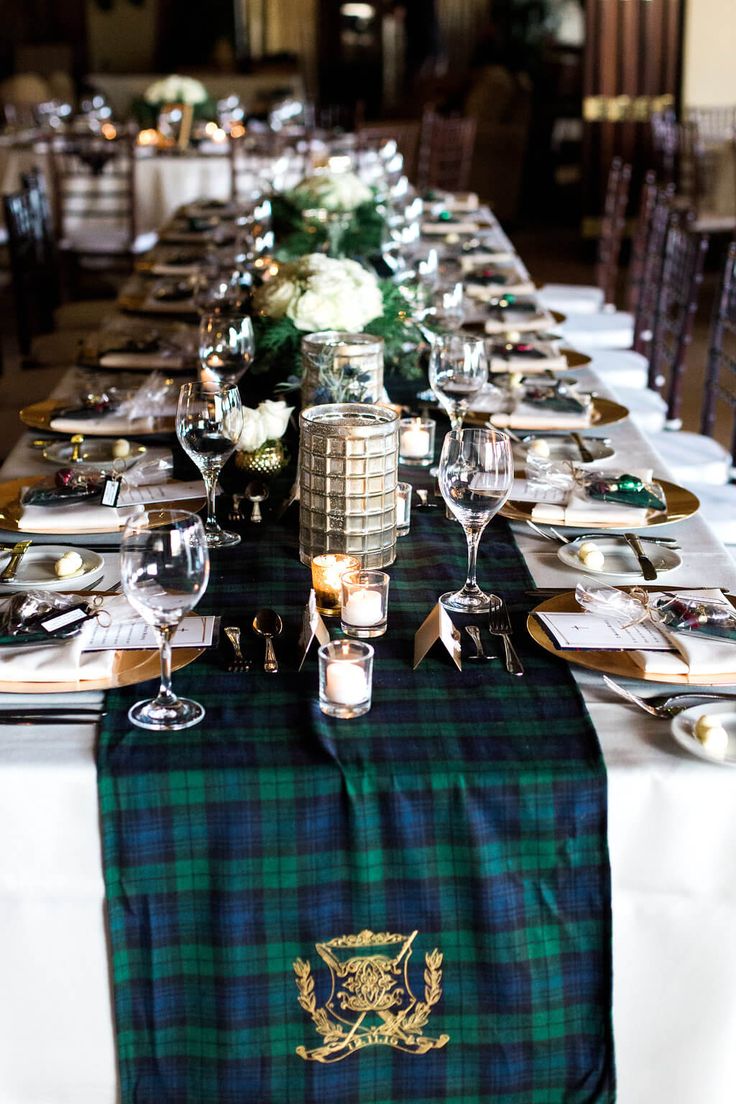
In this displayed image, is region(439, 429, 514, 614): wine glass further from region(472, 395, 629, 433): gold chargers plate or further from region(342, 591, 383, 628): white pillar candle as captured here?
region(472, 395, 629, 433): gold chargers plate

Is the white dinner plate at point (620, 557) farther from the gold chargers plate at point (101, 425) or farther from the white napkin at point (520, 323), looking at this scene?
the white napkin at point (520, 323)

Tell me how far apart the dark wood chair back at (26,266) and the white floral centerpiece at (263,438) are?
225 cm

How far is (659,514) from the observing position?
1857mm

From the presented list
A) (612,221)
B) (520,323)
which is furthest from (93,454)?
(612,221)

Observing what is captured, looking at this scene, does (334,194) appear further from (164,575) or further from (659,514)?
(164,575)

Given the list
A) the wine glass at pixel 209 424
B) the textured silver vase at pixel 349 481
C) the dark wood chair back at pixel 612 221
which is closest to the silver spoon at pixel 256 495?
the wine glass at pixel 209 424

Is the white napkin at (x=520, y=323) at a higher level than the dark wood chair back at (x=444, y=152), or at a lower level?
lower

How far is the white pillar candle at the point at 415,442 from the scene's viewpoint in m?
2.16

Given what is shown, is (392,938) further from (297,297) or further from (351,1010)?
(297,297)

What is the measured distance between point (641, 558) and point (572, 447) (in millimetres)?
566

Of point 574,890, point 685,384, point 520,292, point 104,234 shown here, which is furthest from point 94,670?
point 104,234

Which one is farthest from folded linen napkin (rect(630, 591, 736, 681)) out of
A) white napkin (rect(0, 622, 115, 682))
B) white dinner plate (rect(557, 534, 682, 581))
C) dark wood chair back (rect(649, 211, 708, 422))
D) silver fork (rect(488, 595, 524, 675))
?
dark wood chair back (rect(649, 211, 708, 422))

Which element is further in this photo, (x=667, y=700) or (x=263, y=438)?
(x=263, y=438)

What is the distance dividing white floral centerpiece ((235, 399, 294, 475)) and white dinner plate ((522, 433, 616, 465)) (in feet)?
1.53
